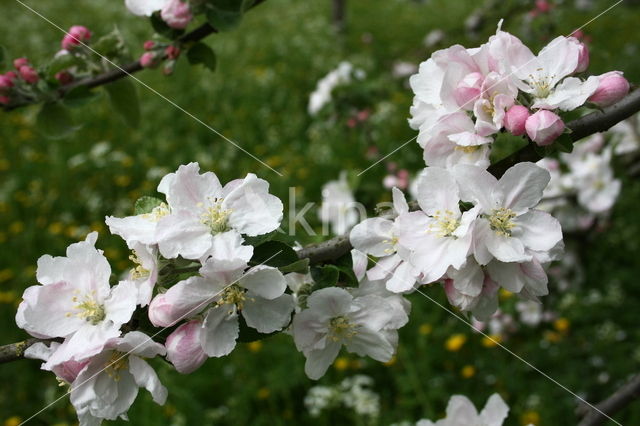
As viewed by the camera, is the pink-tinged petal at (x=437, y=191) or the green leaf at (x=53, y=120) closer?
the pink-tinged petal at (x=437, y=191)

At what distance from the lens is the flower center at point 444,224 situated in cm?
83

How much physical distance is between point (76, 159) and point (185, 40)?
2605 millimetres

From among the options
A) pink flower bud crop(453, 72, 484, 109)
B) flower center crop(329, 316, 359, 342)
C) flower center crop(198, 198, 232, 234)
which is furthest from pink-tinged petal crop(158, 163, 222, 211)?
pink flower bud crop(453, 72, 484, 109)

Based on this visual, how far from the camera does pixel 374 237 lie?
0.93 metres

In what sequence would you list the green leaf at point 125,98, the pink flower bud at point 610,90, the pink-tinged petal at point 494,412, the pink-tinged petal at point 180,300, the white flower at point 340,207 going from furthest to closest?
the white flower at point 340,207 < the green leaf at point 125,98 < the pink-tinged petal at point 494,412 < the pink flower bud at point 610,90 < the pink-tinged petal at point 180,300

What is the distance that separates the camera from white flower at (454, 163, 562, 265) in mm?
820

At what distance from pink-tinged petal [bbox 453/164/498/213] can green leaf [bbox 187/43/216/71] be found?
30.7 inches

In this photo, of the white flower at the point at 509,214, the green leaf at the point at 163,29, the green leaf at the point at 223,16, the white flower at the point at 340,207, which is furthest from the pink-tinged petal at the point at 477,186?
the white flower at the point at 340,207

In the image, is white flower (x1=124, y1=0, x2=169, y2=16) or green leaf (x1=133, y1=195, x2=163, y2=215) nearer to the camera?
green leaf (x1=133, y1=195, x2=163, y2=215)

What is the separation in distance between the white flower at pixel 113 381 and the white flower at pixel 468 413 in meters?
0.52

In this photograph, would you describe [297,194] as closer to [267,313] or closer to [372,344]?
[372,344]

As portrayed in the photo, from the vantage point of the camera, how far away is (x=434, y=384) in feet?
7.09

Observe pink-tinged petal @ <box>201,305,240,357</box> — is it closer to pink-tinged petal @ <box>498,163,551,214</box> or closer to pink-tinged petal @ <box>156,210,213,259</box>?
pink-tinged petal @ <box>156,210,213,259</box>

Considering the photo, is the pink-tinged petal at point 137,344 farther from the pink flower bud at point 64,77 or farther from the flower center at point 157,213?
the pink flower bud at point 64,77
